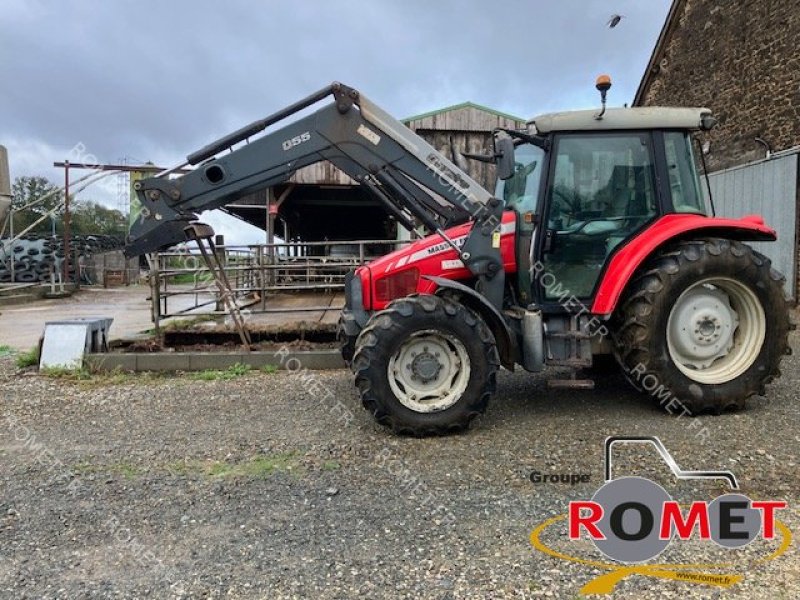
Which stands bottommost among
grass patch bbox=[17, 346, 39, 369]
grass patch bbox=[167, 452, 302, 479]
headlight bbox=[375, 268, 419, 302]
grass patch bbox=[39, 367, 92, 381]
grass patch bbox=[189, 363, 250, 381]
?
grass patch bbox=[167, 452, 302, 479]

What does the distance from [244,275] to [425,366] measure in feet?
32.5

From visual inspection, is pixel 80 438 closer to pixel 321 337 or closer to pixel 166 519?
pixel 166 519

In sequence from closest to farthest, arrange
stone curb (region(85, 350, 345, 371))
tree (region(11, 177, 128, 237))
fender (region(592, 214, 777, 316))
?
fender (region(592, 214, 777, 316)) → stone curb (region(85, 350, 345, 371)) → tree (region(11, 177, 128, 237))

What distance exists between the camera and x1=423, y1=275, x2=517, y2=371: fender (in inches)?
177

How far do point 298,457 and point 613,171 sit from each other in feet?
10.6

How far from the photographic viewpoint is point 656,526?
9.55 feet

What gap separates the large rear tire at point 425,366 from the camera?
4230 mm

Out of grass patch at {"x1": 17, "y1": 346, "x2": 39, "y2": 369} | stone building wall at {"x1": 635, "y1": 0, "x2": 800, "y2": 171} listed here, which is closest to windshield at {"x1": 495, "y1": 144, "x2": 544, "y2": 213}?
grass patch at {"x1": 17, "y1": 346, "x2": 39, "y2": 369}

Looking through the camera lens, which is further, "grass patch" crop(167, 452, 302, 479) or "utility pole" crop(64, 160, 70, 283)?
"utility pole" crop(64, 160, 70, 283)

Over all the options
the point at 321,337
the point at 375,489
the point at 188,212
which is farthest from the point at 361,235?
the point at 375,489

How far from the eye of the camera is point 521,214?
486cm

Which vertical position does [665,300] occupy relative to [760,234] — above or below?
below

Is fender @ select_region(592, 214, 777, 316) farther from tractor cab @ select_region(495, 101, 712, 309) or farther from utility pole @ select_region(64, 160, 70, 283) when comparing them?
utility pole @ select_region(64, 160, 70, 283)

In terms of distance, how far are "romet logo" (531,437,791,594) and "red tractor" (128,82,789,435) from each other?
4.42ft
